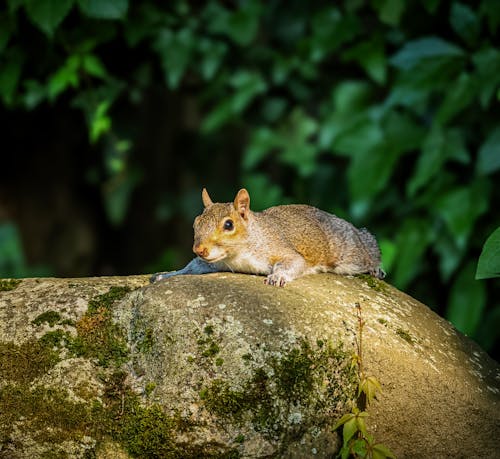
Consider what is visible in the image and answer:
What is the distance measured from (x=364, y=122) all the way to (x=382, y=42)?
1.88 ft

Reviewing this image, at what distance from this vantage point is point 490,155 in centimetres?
523

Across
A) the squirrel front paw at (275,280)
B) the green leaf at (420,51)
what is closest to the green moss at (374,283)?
the squirrel front paw at (275,280)

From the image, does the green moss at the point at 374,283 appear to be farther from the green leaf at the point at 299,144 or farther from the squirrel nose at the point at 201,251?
the green leaf at the point at 299,144

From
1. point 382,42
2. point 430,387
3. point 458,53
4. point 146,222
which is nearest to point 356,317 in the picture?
point 430,387

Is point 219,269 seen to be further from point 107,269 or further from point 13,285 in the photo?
point 107,269

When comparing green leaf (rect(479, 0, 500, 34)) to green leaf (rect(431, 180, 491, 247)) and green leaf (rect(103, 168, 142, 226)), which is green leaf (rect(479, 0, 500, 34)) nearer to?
green leaf (rect(431, 180, 491, 247))

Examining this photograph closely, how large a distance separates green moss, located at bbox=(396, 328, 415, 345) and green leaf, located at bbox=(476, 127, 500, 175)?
7.27 feet

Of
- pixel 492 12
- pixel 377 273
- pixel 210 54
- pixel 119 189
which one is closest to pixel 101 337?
pixel 377 273

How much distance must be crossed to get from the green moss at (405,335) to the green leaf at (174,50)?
3.39 m

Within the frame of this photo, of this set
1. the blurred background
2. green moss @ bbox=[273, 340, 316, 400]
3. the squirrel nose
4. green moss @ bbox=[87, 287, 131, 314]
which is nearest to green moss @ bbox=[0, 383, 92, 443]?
green moss @ bbox=[87, 287, 131, 314]

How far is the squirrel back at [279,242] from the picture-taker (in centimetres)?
356

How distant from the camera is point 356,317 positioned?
3.20m

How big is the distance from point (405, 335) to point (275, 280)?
53 cm

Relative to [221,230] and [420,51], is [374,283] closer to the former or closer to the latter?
[221,230]
